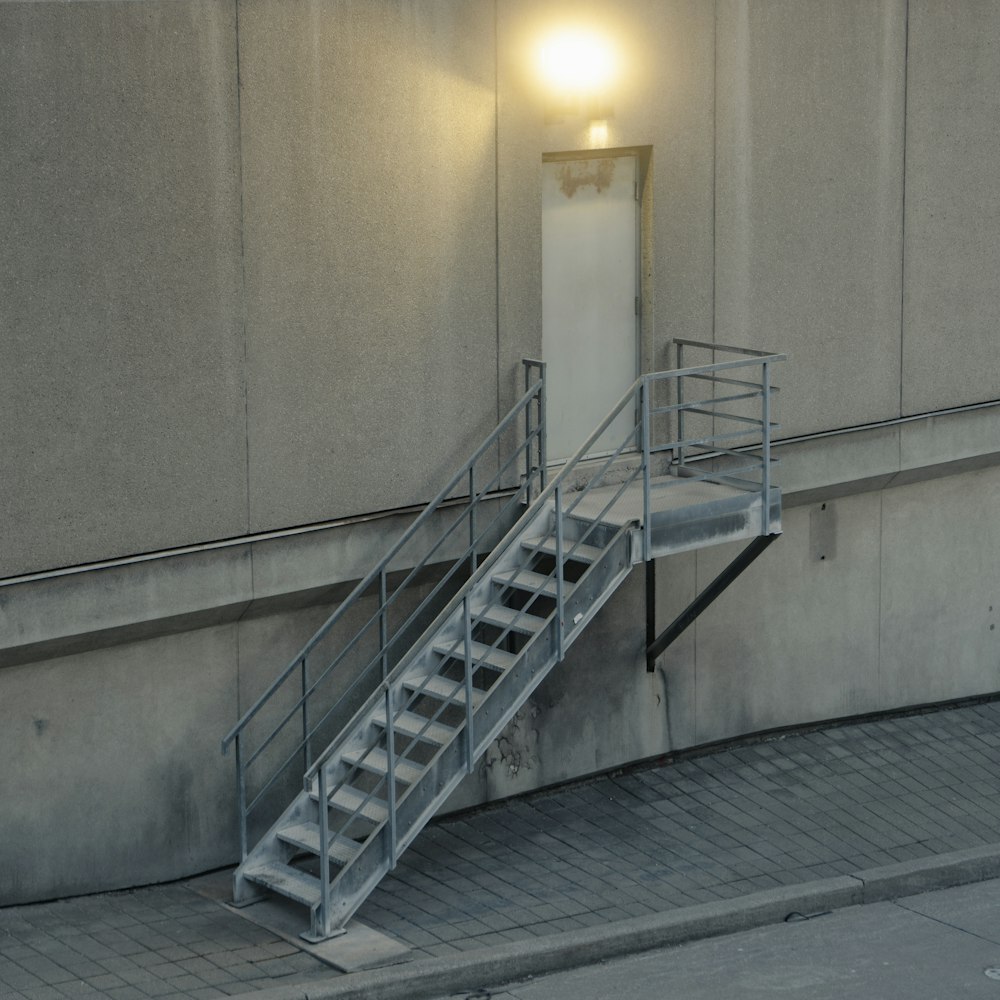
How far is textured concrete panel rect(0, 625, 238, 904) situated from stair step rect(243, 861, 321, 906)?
1.99ft

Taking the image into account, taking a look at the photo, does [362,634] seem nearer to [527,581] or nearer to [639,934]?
[527,581]

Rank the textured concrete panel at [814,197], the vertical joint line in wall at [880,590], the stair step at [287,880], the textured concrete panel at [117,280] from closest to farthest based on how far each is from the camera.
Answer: the textured concrete panel at [117,280] → the stair step at [287,880] → the textured concrete panel at [814,197] → the vertical joint line in wall at [880,590]

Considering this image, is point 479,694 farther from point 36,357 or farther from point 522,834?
point 36,357

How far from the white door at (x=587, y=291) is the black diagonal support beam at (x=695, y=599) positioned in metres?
1.26

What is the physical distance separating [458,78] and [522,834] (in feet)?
17.1

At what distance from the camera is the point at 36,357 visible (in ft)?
35.1

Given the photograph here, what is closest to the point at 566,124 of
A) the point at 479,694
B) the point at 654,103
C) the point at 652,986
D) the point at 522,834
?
the point at 654,103

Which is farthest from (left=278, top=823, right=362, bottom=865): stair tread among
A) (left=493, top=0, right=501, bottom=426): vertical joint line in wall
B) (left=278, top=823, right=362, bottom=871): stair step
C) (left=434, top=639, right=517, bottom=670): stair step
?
(left=493, top=0, right=501, bottom=426): vertical joint line in wall

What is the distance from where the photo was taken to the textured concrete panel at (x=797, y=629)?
14.6 m

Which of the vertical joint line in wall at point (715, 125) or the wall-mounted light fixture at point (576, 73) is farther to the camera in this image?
the vertical joint line in wall at point (715, 125)

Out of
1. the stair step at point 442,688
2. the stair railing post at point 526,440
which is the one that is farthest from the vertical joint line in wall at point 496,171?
the stair step at point 442,688

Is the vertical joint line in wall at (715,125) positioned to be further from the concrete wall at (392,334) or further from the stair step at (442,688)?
the stair step at (442,688)

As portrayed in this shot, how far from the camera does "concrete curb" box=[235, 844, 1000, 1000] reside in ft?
34.5

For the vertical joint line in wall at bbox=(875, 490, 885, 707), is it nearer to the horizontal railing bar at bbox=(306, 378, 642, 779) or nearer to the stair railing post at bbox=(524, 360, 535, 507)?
the stair railing post at bbox=(524, 360, 535, 507)
